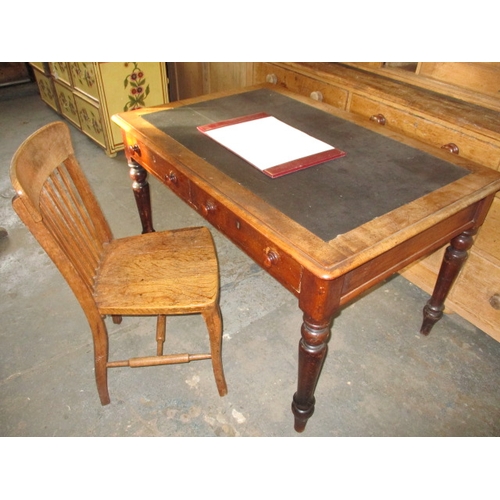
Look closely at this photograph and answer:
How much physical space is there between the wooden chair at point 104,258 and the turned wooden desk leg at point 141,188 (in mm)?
423

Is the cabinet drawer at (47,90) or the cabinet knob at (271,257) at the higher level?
the cabinet knob at (271,257)

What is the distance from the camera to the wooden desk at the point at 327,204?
1.17 meters

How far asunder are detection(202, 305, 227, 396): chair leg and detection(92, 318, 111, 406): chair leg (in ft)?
1.28

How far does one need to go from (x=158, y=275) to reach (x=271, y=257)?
555 mm

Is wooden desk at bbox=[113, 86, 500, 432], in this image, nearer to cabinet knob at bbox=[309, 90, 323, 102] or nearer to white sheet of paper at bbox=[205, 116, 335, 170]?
white sheet of paper at bbox=[205, 116, 335, 170]

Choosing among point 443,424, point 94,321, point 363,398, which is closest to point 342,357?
point 363,398

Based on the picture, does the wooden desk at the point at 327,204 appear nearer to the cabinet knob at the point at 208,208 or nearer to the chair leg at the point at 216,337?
the cabinet knob at the point at 208,208

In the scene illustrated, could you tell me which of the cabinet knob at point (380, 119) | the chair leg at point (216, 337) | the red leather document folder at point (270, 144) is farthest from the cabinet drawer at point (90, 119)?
the chair leg at point (216, 337)

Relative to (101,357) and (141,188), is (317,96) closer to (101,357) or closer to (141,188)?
(141,188)

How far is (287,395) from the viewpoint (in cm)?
186

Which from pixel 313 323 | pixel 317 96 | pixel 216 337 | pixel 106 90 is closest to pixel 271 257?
pixel 313 323

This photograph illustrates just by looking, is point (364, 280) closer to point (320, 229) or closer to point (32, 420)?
point (320, 229)

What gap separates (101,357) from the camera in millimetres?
1623

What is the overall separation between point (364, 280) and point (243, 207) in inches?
17.4
